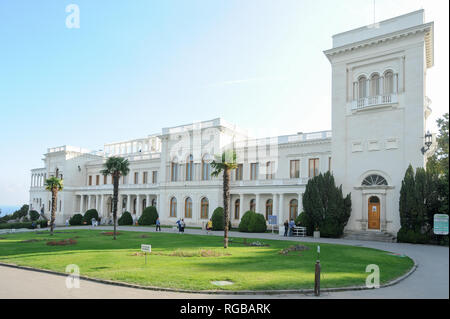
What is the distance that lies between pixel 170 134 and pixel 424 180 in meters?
34.6

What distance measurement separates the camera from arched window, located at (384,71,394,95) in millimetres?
31688

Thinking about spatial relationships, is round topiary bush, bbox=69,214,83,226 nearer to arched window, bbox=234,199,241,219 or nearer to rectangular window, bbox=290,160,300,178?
arched window, bbox=234,199,241,219

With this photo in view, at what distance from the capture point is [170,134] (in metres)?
51.7

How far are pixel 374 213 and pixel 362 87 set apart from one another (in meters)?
12.0

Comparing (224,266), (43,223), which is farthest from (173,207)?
(224,266)

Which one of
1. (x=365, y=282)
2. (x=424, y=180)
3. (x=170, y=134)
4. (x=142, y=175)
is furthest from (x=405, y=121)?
(x=142, y=175)

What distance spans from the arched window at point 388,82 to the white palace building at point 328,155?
91mm

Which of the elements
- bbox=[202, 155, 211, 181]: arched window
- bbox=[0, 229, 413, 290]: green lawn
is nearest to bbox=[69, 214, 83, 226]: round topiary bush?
bbox=[202, 155, 211, 181]: arched window

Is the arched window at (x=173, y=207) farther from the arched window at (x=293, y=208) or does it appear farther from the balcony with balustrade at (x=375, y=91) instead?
the balcony with balustrade at (x=375, y=91)

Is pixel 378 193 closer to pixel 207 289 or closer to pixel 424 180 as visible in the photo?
pixel 424 180

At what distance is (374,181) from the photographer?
31.3 metres

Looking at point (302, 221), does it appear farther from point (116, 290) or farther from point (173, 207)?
point (116, 290)

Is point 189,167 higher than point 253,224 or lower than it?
higher
